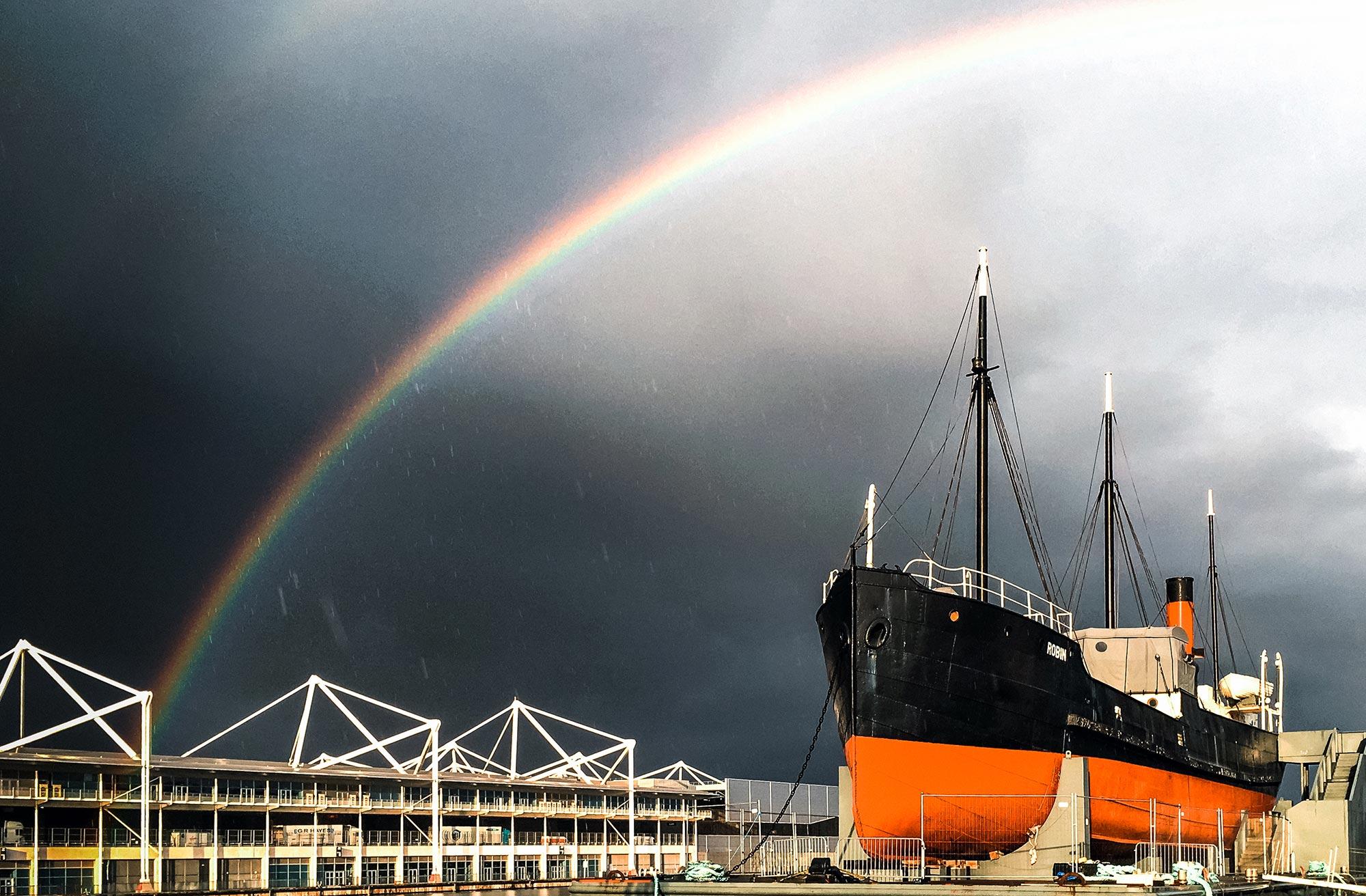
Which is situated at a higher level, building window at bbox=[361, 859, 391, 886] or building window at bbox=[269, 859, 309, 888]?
building window at bbox=[269, 859, 309, 888]

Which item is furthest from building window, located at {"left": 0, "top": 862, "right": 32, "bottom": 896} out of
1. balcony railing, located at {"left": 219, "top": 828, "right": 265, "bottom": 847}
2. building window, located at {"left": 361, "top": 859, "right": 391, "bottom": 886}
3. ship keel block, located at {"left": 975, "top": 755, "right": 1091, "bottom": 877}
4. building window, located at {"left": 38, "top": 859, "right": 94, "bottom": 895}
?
ship keel block, located at {"left": 975, "top": 755, "right": 1091, "bottom": 877}

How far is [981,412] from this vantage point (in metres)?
52.8

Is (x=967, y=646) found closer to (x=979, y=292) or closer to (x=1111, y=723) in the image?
(x=1111, y=723)

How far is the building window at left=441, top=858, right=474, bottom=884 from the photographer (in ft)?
392

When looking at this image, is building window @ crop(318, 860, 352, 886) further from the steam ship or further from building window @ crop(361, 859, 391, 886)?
the steam ship

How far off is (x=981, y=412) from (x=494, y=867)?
8933 cm

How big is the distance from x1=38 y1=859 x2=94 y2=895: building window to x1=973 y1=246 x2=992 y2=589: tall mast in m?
62.9

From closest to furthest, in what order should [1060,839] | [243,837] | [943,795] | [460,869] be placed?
[1060,839], [943,795], [243,837], [460,869]

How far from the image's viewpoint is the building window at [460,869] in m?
120

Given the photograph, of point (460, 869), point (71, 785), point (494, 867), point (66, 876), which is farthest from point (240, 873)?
point (494, 867)

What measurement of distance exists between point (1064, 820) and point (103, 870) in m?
71.3

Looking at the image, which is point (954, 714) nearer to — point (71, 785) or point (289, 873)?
point (71, 785)

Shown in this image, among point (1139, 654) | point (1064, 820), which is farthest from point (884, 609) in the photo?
point (1139, 654)

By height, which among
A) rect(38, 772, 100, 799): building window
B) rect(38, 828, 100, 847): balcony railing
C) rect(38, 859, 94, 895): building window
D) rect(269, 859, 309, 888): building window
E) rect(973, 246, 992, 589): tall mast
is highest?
rect(973, 246, 992, 589): tall mast
